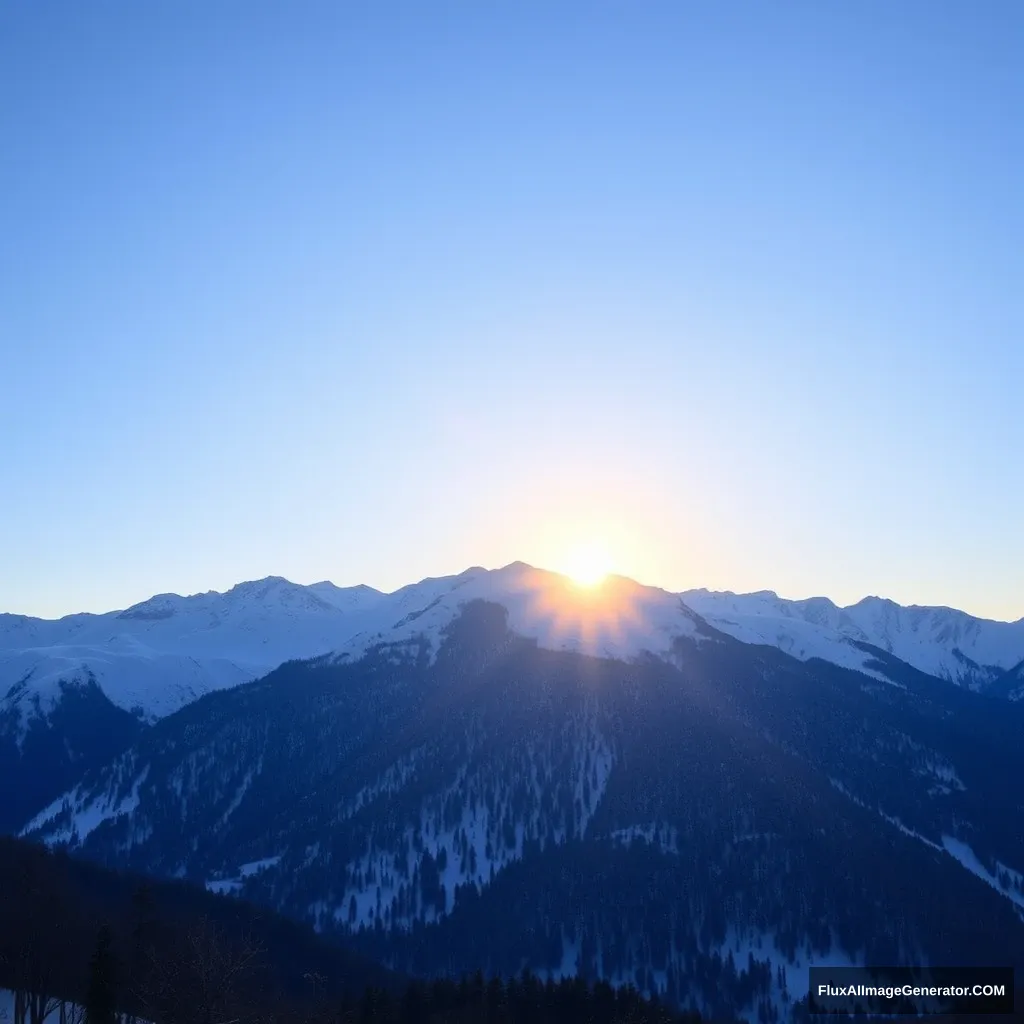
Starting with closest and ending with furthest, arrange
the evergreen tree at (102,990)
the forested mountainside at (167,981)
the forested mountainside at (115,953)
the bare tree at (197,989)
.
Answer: the bare tree at (197,989) < the evergreen tree at (102,990) < the forested mountainside at (167,981) < the forested mountainside at (115,953)

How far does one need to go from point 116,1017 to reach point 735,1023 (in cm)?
14334

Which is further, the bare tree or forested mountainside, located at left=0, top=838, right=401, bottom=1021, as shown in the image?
forested mountainside, located at left=0, top=838, right=401, bottom=1021

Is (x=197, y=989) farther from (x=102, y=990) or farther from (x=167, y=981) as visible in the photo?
(x=102, y=990)

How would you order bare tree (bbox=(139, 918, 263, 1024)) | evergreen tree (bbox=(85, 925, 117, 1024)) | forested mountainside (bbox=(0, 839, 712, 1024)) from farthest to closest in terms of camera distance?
forested mountainside (bbox=(0, 839, 712, 1024)) → evergreen tree (bbox=(85, 925, 117, 1024)) → bare tree (bbox=(139, 918, 263, 1024))

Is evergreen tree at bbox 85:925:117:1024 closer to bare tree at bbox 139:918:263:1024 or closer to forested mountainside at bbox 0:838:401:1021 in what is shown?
forested mountainside at bbox 0:838:401:1021

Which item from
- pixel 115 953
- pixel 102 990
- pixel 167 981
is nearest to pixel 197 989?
pixel 167 981

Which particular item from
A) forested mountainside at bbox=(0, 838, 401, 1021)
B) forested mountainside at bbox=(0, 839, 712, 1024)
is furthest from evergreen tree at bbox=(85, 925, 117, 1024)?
forested mountainside at bbox=(0, 838, 401, 1021)

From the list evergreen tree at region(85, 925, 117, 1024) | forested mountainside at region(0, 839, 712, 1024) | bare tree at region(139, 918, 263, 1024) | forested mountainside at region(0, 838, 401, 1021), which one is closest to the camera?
bare tree at region(139, 918, 263, 1024)

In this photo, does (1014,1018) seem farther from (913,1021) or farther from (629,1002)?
(629,1002)

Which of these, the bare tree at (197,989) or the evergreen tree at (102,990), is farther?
the evergreen tree at (102,990)

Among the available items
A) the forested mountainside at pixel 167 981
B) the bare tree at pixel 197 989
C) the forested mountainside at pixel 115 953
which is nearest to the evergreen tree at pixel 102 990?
the forested mountainside at pixel 167 981

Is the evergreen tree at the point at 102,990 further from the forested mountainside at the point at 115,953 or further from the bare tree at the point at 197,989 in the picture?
the bare tree at the point at 197,989

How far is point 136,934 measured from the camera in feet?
304

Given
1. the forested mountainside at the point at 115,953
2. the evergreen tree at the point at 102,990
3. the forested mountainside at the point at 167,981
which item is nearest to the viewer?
the evergreen tree at the point at 102,990
